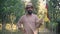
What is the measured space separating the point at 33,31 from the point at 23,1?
1.78m

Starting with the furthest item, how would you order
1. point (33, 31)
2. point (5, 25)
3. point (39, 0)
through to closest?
point (5, 25)
point (39, 0)
point (33, 31)

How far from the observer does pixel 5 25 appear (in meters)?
3.39

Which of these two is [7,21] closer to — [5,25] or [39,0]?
[5,25]

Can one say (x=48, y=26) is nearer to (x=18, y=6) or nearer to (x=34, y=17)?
(x=18, y=6)

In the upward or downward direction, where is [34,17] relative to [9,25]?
upward

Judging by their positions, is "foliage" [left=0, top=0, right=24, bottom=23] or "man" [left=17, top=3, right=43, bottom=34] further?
"foliage" [left=0, top=0, right=24, bottom=23]

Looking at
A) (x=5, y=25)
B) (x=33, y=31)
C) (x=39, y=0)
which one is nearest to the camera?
(x=33, y=31)

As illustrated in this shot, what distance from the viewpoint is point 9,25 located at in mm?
3453

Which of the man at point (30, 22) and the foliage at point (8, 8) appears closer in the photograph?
the man at point (30, 22)

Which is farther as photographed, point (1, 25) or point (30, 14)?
point (1, 25)

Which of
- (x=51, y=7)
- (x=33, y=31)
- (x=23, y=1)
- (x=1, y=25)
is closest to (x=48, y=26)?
(x=51, y=7)

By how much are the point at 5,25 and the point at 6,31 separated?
11cm

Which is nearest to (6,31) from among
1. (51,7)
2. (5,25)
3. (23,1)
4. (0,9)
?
(5,25)

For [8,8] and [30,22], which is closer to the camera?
[30,22]
